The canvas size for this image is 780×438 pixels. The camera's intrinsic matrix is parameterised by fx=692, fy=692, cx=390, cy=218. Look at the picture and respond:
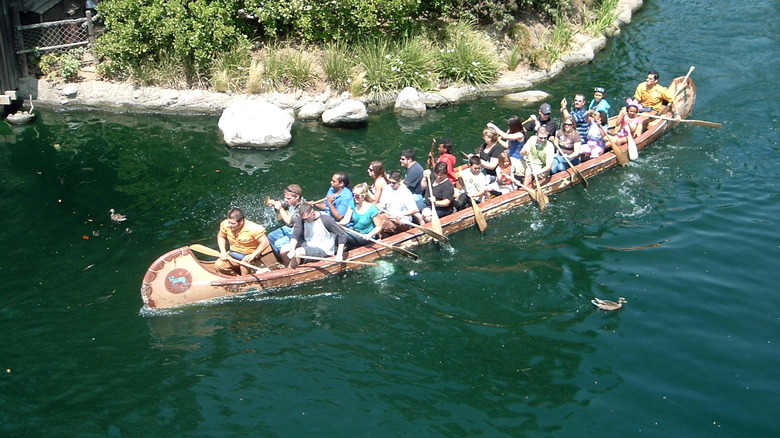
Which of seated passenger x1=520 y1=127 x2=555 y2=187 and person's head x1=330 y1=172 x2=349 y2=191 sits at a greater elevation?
person's head x1=330 y1=172 x2=349 y2=191

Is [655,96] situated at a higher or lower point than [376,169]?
higher

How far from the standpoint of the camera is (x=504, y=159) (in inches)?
550

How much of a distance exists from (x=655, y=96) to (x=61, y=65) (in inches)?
622

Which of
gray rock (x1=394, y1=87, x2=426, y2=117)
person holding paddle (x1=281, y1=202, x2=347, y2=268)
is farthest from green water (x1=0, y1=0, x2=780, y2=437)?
gray rock (x1=394, y1=87, x2=426, y2=117)

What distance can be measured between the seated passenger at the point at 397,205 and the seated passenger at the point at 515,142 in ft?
9.33

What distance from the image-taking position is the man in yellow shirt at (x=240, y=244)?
11164mm

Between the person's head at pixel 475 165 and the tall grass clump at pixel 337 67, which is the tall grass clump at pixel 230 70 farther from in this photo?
the person's head at pixel 475 165

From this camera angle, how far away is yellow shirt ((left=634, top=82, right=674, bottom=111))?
16531 millimetres

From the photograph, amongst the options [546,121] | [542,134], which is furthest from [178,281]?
[546,121]

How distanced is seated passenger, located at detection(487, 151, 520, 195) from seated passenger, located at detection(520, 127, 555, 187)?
30 centimetres

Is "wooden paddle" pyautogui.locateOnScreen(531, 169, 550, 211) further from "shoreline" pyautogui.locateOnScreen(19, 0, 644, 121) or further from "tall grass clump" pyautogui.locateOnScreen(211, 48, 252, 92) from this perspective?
"tall grass clump" pyautogui.locateOnScreen(211, 48, 252, 92)

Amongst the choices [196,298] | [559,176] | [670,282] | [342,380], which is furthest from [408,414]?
[559,176]

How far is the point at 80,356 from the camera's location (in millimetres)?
9859

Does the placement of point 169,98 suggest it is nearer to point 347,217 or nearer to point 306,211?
point 347,217
